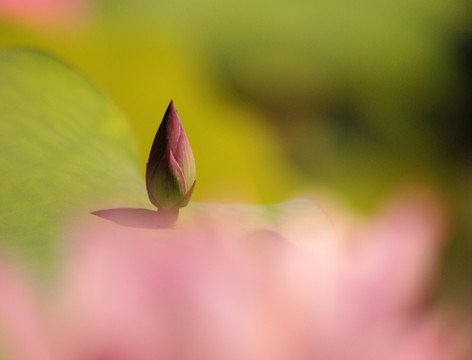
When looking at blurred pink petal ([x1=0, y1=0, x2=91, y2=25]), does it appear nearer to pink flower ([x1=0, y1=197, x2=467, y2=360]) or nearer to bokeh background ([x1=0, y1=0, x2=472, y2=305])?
bokeh background ([x1=0, y1=0, x2=472, y2=305])

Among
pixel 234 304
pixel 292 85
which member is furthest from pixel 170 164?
pixel 292 85

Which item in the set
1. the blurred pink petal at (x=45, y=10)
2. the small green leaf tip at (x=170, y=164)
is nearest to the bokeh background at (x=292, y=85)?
the blurred pink petal at (x=45, y=10)

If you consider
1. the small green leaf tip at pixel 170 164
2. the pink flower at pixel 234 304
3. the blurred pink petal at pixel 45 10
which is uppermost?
the blurred pink petal at pixel 45 10

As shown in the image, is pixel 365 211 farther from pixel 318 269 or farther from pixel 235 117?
pixel 318 269

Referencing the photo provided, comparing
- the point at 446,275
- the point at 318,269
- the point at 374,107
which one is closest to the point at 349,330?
the point at 318,269

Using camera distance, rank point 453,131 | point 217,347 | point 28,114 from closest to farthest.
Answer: point 217,347 < point 28,114 < point 453,131

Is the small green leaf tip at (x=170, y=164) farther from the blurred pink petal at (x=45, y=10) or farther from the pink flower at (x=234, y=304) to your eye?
the blurred pink petal at (x=45, y=10)
